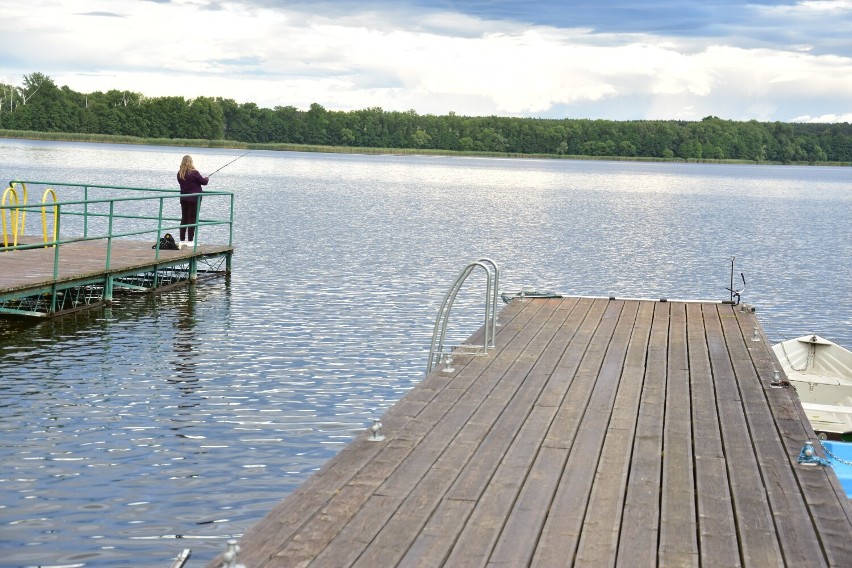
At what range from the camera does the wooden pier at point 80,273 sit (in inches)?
548

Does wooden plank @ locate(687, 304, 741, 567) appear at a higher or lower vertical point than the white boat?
higher

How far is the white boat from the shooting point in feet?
32.8

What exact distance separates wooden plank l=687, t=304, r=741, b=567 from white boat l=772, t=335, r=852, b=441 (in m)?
Result: 1.40

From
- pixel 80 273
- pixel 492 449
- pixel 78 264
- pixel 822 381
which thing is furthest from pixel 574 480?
pixel 78 264

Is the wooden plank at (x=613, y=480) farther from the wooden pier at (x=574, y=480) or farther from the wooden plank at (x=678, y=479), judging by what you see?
the wooden plank at (x=678, y=479)

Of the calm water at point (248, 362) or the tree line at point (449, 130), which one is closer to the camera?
the calm water at point (248, 362)

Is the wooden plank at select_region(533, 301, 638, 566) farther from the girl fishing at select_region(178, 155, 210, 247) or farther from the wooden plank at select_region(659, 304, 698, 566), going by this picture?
the girl fishing at select_region(178, 155, 210, 247)

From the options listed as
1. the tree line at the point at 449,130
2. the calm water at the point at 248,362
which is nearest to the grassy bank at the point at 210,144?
the tree line at the point at 449,130

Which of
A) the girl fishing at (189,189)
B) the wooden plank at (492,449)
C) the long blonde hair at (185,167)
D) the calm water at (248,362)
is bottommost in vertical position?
the calm water at (248,362)

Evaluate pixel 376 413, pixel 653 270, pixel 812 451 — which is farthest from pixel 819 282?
pixel 812 451

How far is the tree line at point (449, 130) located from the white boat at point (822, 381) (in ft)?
522

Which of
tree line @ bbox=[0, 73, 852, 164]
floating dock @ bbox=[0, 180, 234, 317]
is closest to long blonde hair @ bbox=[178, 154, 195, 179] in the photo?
floating dock @ bbox=[0, 180, 234, 317]

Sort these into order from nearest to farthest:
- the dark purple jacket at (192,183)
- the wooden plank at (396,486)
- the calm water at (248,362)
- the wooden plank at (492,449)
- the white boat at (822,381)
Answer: the wooden plank at (396,486)
the wooden plank at (492,449)
the calm water at (248,362)
the white boat at (822,381)
the dark purple jacket at (192,183)

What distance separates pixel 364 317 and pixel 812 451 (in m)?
10.7
